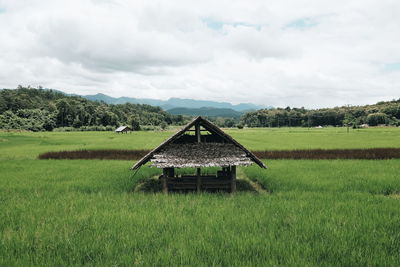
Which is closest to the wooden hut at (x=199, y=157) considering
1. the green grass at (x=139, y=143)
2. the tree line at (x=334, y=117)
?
the green grass at (x=139, y=143)

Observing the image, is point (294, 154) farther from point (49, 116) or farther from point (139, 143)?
point (49, 116)

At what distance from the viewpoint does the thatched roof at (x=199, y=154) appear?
9008 mm

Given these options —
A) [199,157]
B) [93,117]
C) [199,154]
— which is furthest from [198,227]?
[93,117]

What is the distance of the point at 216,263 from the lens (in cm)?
409

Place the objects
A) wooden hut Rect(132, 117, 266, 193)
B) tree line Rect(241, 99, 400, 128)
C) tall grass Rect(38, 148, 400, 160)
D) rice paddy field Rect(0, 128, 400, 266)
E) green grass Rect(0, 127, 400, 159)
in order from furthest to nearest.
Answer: tree line Rect(241, 99, 400, 128)
green grass Rect(0, 127, 400, 159)
tall grass Rect(38, 148, 400, 160)
wooden hut Rect(132, 117, 266, 193)
rice paddy field Rect(0, 128, 400, 266)

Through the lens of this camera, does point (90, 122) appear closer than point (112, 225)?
No

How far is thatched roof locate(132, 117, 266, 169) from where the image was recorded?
9.01 meters

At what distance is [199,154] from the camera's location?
9.41 metres

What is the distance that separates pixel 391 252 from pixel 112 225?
17.9 ft

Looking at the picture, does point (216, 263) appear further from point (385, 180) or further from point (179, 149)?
point (385, 180)

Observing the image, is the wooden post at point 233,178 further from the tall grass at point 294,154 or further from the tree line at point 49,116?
the tree line at point 49,116

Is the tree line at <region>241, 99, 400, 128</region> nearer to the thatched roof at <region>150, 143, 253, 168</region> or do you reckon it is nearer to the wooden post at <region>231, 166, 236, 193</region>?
the thatched roof at <region>150, 143, 253, 168</region>

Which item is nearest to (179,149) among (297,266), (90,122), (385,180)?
(297,266)

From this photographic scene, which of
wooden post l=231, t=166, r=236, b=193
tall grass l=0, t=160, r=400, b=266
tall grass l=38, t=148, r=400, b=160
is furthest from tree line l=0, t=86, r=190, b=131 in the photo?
wooden post l=231, t=166, r=236, b=193
